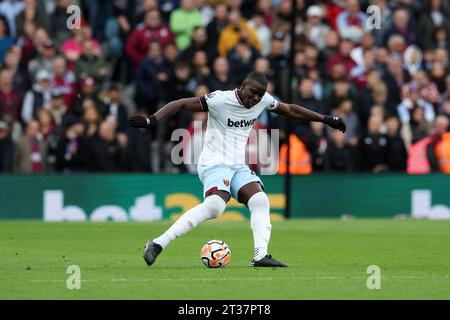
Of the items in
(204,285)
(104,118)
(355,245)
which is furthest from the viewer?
(104,118)

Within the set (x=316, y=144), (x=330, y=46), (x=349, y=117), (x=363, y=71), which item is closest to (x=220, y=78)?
(x=316, y=144)

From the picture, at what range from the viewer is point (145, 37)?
82.4ft

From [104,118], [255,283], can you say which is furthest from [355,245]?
[104,118]

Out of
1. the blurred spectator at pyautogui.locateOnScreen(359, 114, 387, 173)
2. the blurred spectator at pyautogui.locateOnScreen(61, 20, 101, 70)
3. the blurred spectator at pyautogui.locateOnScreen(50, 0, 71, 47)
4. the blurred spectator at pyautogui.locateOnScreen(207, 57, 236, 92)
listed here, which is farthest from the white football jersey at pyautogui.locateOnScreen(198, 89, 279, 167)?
the blurred spectator at pyautogui.locateOnScreen(50, 0, 71, 47)

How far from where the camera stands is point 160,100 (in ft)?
79.9

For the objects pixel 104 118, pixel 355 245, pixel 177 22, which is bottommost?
pixel 355 245

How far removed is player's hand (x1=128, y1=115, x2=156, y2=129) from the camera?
13227mm

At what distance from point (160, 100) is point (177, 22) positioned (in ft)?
7.23

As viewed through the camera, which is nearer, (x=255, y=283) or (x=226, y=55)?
(x=255, y=283)

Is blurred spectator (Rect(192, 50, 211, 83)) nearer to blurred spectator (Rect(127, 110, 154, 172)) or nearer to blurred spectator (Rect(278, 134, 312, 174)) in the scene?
blurred spectator (Rect(127, 110, 154, 172))

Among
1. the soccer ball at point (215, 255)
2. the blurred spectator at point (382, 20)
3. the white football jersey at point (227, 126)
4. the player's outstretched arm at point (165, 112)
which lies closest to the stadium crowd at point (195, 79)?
the blurred spectator at point (382, 20)

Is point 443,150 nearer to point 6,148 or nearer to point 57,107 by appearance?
point 57,107

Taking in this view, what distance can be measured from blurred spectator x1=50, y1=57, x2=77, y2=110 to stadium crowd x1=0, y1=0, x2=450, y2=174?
0.09 feet

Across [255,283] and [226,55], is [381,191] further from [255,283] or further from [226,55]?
[255,283]
